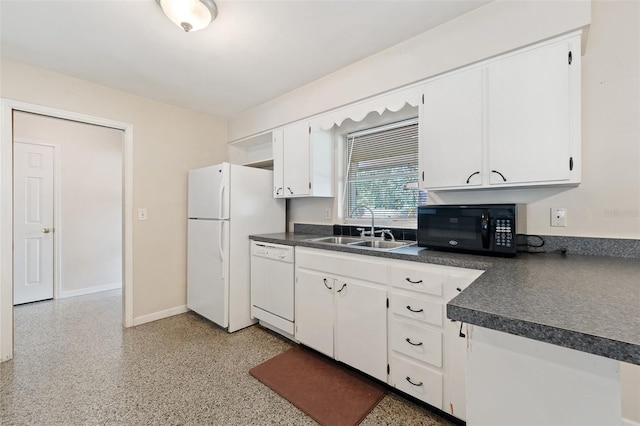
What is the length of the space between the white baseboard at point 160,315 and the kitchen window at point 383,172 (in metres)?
2.17

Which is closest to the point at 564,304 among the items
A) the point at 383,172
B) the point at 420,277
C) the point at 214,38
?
the point at 420,277

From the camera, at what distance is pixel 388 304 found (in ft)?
5.65

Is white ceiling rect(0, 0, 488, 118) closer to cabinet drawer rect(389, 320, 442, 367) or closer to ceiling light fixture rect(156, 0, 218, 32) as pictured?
ceiling light fixture rect(156, 0, 218, 32)

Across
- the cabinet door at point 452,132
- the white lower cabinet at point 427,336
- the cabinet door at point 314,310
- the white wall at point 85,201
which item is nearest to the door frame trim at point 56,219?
the white wall at point 85,201

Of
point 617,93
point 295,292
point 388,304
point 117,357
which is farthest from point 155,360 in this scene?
point 617,93

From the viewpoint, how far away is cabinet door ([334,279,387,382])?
175cm

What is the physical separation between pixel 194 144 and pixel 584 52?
137 inches

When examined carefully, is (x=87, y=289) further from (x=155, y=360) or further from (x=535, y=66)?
(x=535, y=66)

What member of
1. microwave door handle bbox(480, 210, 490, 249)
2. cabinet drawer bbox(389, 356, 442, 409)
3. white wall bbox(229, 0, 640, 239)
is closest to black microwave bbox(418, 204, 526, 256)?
microwave door handle bbox(480, 210, 490, 249)

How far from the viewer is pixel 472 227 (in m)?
1.63

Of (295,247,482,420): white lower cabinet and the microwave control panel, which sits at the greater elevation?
the microwave control panel

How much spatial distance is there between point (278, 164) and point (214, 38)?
1251mm

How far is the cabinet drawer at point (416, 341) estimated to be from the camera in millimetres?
1528

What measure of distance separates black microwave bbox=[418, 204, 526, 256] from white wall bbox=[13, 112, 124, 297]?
410cm
